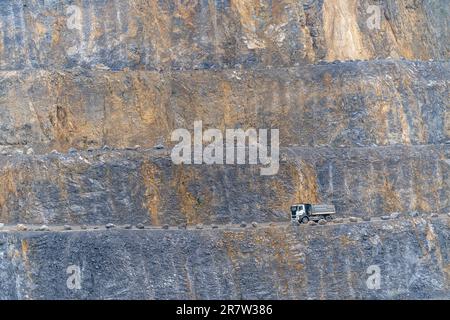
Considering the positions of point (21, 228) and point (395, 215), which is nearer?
point (21, 228)

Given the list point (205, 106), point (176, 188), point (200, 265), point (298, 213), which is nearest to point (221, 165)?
point (176, 188)

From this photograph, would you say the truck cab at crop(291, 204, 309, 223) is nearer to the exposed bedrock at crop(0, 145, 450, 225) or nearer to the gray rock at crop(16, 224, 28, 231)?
the exposed bedrock at crop(0, 145, 450, 225)

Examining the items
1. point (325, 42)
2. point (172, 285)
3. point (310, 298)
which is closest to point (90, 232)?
point (172, 285)

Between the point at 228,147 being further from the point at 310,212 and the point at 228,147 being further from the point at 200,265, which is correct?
the point at 200,265

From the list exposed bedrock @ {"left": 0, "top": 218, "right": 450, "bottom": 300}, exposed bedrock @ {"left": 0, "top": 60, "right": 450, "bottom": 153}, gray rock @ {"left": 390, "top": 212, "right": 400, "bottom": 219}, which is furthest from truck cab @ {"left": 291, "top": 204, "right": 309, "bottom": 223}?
exposed bedrock @ {"left": 0, "top": 60, "right": 450, "bottom": 153}

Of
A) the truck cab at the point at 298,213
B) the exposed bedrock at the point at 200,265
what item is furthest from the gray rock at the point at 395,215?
the truck cab at the point at 298,213

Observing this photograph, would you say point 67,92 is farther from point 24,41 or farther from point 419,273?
point 419,273

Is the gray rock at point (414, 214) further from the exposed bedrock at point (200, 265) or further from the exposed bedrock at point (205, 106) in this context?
the exposed bedrock at point (205, 106)
